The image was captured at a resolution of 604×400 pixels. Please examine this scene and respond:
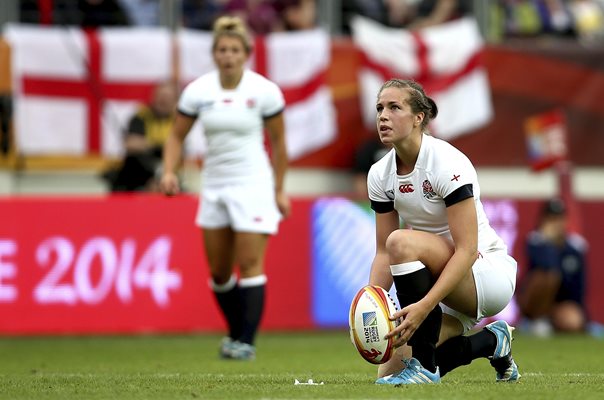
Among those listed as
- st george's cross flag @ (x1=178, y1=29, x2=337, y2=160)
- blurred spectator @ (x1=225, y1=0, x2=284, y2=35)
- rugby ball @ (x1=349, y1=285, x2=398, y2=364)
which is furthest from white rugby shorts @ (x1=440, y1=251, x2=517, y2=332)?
blurred spectator @ (x1=225, y1=0, x2=284, y2=35)

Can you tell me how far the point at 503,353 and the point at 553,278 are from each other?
711cm

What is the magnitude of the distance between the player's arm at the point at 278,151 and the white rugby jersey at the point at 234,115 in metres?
0.05

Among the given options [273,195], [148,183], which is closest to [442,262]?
[273,195]

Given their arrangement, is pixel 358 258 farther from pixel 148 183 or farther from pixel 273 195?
pixel 273 195

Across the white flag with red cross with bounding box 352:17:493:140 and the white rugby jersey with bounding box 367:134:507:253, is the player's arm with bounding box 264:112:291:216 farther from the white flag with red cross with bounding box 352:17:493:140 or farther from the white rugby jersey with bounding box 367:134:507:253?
the white flag with red cross with bounding box 352:17:493:140

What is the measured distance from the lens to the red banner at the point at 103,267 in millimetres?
12586

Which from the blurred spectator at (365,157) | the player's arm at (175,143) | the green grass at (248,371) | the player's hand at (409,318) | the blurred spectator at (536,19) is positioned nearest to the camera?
the player's hand at (409,318)

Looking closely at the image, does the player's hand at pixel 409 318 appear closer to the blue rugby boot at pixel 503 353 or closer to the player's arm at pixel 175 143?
the blue rugby boot at pixel 503 353

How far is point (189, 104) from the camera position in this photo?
943 cm

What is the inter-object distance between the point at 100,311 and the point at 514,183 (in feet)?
18.1

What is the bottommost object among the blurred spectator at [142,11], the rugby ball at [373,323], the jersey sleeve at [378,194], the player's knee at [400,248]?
the rugby ball at [373,323]

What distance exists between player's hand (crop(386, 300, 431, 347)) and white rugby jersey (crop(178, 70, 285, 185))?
11.1ft

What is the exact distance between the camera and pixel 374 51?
15312 mm

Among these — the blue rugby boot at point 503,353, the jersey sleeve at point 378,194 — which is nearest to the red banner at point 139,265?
the blue rugby boot at point 503,353
